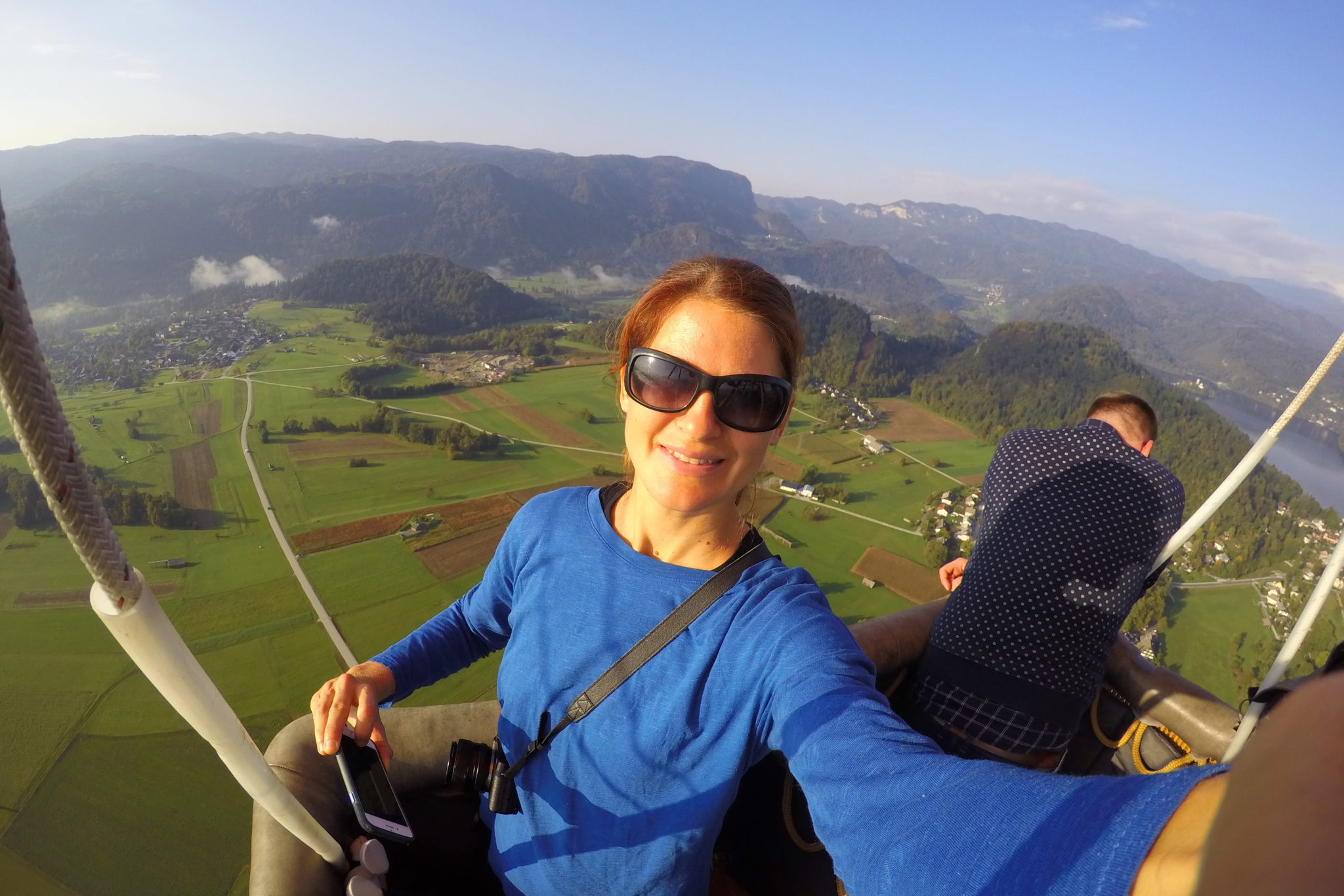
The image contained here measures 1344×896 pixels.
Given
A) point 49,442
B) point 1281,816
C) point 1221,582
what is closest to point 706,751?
point 1281,816

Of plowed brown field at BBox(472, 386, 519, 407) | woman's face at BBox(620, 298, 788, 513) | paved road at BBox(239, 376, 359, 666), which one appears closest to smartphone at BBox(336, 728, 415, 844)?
woman's face at BBox(620, 298, 788, 513)

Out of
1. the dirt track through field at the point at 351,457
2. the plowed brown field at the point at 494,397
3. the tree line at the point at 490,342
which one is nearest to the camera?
the dirt track through field at the point at 351,457

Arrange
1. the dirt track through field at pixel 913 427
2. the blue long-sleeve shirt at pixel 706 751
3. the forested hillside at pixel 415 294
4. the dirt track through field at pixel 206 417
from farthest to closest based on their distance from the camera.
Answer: the forested hillside at pixel 415 294, the dirt track through field at pixel 913 427, the dirt track through field at pixel 206 417, the blue long-sleeve shirt at pixel 706 751

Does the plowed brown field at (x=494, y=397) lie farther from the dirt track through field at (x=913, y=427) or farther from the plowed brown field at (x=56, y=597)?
the dirt track through field at (x=913, y=427)

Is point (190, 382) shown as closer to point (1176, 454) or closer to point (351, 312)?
point (351, 312)

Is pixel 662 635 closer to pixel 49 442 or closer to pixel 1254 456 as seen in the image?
pixel 49 442

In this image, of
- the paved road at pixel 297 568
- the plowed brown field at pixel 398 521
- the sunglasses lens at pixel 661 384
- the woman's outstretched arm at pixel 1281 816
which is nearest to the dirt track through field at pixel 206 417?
the paved road at pixel 297 568
